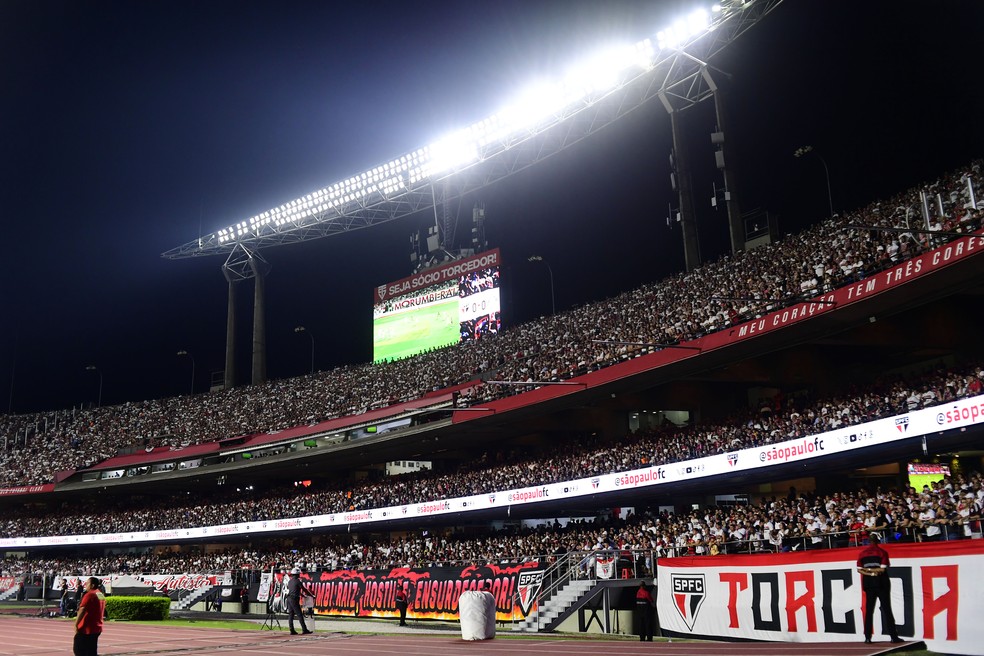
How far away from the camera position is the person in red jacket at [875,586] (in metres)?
10.8

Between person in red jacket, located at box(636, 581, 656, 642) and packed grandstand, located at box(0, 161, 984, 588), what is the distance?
2218mm

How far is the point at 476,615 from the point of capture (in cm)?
1727

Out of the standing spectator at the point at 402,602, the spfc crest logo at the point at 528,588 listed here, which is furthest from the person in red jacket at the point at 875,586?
the standing spectator at the point at 402,602

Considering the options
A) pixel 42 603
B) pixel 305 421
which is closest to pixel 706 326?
pixel 305 421

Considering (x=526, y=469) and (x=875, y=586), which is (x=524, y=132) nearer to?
(x=526, y=469)

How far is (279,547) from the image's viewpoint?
157 ft

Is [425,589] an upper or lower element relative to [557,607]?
upper

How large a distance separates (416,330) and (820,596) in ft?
132

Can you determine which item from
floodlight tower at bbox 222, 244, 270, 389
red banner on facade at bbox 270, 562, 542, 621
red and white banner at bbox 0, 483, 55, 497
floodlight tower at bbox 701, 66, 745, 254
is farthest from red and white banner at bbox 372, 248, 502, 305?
red and white banner at bbox 0, 483, 55, 497

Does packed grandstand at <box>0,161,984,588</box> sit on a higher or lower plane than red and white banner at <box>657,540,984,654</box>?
higher

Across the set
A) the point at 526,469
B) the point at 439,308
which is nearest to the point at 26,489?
the point at 439,308

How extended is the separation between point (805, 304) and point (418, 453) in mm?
26372

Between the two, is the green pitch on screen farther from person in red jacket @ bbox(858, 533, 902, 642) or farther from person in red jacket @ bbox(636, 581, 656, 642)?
person in red jacket @ bbox(858, 533, 902, 642)

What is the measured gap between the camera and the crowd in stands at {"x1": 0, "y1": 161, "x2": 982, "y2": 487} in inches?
951
